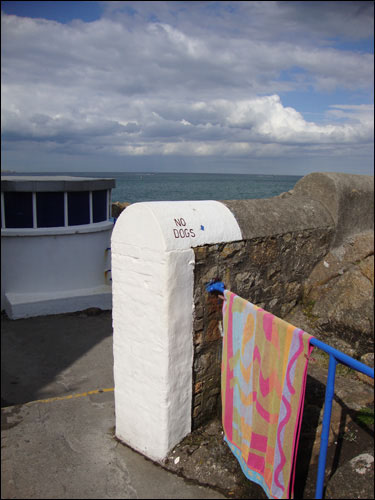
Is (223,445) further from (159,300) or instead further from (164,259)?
(164,259)


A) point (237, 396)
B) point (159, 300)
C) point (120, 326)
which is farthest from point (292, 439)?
point (120, 326)

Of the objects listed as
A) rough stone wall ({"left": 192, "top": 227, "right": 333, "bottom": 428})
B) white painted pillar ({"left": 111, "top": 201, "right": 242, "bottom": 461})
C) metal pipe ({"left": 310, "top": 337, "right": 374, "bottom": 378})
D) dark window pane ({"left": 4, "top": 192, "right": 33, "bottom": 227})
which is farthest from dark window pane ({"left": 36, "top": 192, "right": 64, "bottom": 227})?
metal pipe ({"left": 310, "top": 337, "right": 374, "bottom": 378})

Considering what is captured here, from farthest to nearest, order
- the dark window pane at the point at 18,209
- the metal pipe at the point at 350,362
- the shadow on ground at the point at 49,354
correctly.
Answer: the dark window pane at the point at 18,209 → the shadow on ground at the point at 49,354 → the metal pipe at the point at 350,362

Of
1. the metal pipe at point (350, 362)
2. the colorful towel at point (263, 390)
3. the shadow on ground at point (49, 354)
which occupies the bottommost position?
the shadow on ground at point (49, 354)

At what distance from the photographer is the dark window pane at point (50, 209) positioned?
938 cm

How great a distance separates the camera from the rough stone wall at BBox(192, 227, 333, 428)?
11.4 ft

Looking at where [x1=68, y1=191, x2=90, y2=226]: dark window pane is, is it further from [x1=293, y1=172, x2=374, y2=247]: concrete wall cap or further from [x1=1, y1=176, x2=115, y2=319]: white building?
[x1=293, y1=172, x2=374, y2=247]: concrete wall cap

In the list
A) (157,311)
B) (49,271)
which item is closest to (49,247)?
(49,271)

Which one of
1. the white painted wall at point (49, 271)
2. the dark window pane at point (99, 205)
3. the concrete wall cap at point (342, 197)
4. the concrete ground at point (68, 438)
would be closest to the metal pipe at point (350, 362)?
the concrete ground at point (68, 438)

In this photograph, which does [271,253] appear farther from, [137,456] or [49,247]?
[49,247]

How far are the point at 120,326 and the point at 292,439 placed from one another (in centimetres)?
175

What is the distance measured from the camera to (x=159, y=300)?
3242 mm

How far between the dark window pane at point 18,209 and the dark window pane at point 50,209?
0.60 ft

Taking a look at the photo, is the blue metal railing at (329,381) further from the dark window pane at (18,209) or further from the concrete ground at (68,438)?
the dark window pane at (18,209)
